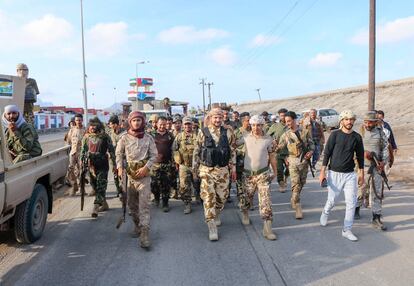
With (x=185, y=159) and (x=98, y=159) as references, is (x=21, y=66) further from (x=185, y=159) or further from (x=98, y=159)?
(x=185, y=159)

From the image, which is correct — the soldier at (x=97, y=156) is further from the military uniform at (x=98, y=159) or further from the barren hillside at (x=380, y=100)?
the barren hillside at (x=380, y=100)

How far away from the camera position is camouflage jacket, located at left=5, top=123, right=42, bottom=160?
5.48 meters

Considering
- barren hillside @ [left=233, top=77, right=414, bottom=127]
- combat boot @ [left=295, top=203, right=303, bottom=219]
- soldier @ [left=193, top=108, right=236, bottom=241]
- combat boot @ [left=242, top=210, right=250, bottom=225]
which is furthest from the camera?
barren hillside @ [left=233, top=77, right=414, bottom=127]

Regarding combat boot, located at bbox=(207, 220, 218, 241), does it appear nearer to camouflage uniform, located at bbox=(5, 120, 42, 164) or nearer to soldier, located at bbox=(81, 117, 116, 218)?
soldier, located at bbox=(81, 117, 116, 218)

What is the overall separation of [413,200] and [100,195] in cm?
585

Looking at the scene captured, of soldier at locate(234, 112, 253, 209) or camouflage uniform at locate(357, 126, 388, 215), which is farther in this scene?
soldier at locate(234, 112, 253, 209)

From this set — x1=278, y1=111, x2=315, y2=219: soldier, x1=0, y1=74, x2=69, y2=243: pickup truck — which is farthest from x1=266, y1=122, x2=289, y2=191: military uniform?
x1=0, y1=74, x2=69, y2=243: pickup truck

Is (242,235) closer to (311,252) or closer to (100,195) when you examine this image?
(311,252)

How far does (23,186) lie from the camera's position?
15.7 feet

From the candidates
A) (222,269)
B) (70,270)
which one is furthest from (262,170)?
(70,270)

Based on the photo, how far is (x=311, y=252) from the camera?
16.1 ft

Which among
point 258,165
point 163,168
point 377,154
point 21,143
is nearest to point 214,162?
point 258,165

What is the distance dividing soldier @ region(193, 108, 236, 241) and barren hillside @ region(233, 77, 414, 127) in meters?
26.5

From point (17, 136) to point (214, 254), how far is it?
316 centimetres
